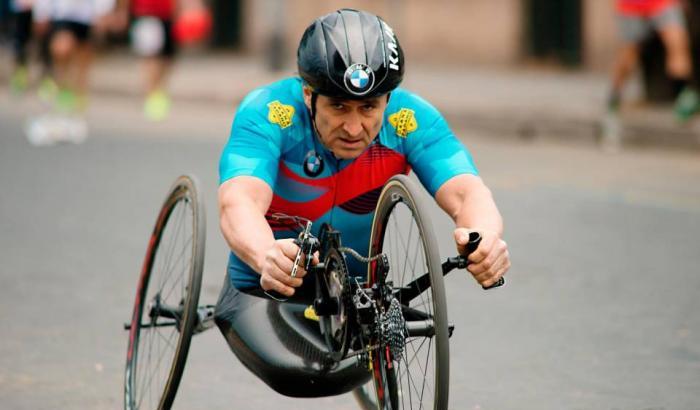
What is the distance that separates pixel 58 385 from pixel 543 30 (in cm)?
1513

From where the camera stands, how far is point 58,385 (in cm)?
511

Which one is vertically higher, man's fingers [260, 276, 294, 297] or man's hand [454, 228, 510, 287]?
man's hand [454, 228, 510, 287]

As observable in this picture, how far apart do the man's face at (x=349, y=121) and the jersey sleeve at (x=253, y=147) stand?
161 mm

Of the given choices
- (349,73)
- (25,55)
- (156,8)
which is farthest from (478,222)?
(25,55)

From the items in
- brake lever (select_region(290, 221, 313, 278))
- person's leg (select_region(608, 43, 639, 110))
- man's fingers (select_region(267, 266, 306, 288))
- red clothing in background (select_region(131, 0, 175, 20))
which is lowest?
person's leg (select_region(608, 43, 639, 110))

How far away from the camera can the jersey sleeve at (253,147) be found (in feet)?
12.9

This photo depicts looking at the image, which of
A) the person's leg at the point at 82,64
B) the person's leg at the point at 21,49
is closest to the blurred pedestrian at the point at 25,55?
the person's leg at the point at 21,49

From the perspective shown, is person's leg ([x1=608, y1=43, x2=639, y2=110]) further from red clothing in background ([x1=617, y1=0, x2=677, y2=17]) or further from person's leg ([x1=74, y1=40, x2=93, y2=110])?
person's leg ([x1=74, y1=40, x2=93, y2=110])

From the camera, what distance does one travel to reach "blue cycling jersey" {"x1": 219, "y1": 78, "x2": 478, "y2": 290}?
396cm

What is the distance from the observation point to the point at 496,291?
22.4 feet

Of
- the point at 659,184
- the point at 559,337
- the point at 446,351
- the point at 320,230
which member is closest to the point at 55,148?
the point at 659,184

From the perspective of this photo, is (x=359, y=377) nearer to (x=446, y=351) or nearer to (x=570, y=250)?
(x=446, y=351)

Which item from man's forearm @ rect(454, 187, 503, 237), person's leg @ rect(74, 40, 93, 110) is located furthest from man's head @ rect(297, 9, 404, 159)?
person's leg @ rect(74, 40, 93, 110)

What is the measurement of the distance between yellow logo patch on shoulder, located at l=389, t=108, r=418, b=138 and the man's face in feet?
0.45
